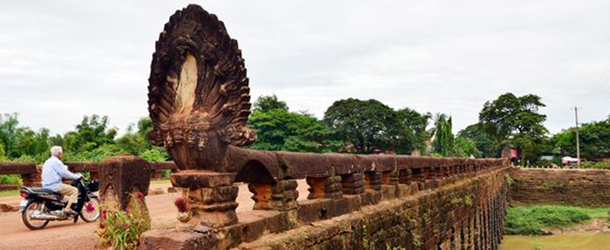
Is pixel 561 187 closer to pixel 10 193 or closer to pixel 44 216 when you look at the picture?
pixel 10 193

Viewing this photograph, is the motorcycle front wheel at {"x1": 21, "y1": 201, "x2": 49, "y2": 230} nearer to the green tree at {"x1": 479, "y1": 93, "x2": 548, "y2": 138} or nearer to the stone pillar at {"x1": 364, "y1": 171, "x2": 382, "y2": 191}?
the stone pillar at {"x1": 364, "y1": 171, "x2": 382, "y2": 191}

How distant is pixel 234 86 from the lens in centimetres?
353

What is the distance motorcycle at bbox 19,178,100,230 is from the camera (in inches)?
249

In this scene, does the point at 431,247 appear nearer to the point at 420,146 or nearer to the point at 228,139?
the point at 228,139

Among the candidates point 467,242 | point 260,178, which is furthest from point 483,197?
point 260,178

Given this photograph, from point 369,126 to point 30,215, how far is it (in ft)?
130

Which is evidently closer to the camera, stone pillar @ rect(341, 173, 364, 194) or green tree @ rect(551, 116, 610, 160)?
stone pillar @ rect(341, 173, 364, 194)

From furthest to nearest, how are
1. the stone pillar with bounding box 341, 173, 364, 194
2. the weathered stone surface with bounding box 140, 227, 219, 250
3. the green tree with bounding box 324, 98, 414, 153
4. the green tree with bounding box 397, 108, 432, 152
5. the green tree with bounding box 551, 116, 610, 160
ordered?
1. the green tree with bounding box 397, 108, 432, 152
2. the green tree with bounding box 551, 116, 610, 160
3. the green tree with bounding box 324, 98, 414, 153
4. the stone pillar with bounding box 341, 173, 364, 194
5. the weathered stone surface with bounding box 140, 227, 219, 250

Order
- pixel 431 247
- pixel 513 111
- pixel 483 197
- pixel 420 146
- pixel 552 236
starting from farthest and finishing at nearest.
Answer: pixel 513 111 < pixel 420 146 < pixel 552 236 < pixel 483 197 < pixel 431 247

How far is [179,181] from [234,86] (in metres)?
0.77

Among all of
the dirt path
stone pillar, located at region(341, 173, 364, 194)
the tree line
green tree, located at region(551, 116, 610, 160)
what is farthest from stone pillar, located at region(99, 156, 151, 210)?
green tree, located at region(551, 116, 610, 160)

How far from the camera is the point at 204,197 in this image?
3402mm

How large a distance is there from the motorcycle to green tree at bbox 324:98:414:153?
Result: 3733 centimetres

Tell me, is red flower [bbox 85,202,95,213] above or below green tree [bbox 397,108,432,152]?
below
